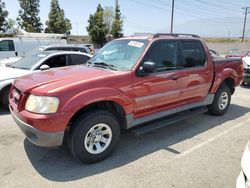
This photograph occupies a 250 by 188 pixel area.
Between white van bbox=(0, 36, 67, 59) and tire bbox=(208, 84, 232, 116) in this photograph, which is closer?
tire bbox=(208, 84, 232, 116)

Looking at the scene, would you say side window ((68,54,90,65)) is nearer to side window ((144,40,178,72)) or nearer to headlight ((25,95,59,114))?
side window ((144,40,178,72))

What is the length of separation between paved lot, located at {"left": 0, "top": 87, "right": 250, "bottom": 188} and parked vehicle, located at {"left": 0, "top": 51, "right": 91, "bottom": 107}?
47.7 inches

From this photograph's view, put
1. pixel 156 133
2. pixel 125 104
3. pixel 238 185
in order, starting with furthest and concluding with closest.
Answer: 1. pixel 156 133
2. pixel 125 104
3. pixel 238 185

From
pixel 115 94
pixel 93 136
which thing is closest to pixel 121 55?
pixel 115 94

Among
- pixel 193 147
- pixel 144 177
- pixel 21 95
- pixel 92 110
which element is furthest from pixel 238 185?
pixel 21 95

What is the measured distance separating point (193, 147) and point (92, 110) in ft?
6.42

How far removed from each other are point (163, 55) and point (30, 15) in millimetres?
41002

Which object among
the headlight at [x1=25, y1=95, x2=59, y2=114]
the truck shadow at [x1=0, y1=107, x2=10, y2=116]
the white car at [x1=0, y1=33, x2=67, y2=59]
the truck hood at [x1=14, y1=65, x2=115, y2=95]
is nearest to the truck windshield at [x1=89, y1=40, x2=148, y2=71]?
the truck hood at [x1=14, y1=65, x2=115, y2=95]

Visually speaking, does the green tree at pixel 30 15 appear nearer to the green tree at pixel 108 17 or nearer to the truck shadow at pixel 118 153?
the green tree at pixel 108 17

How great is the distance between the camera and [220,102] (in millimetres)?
5922

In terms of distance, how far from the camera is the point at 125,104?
3803 millimetres

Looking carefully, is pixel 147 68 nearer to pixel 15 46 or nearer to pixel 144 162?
pixel 144 162

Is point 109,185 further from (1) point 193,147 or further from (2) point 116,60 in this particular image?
(2) point 116,60

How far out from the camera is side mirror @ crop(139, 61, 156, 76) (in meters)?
3.83
